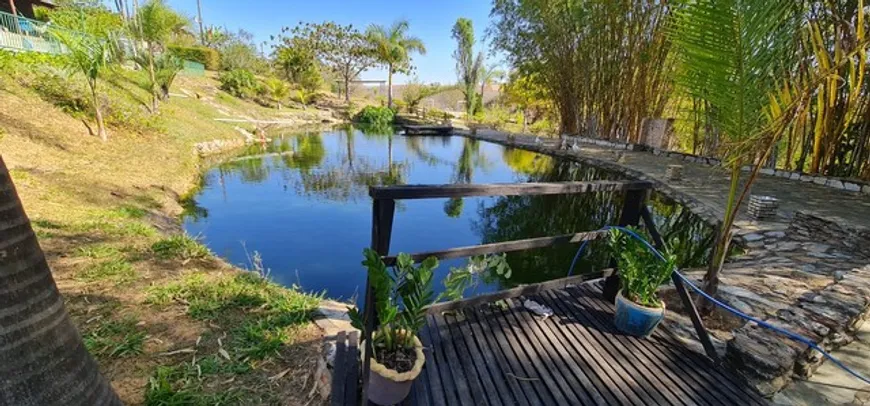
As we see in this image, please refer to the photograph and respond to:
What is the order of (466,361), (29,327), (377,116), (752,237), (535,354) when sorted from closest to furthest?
(29,327)
(466,361)
(535,354)
(752,237)
(377,116)

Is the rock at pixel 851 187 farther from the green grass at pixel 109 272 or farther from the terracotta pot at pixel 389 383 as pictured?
the green grass at pixel 109 272

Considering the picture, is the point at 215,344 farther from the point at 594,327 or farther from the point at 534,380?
the point at 594,327

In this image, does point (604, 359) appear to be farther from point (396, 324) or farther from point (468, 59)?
point (468, 59)

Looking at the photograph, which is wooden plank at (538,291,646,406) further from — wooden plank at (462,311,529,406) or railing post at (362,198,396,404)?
railing post at (362,198,396,404)

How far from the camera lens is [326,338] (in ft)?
7.52

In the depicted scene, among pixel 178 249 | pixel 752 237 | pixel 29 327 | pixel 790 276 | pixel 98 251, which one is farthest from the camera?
pixel 752 237

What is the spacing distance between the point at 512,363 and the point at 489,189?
98 cm

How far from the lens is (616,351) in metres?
2.11

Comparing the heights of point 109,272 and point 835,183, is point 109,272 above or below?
below

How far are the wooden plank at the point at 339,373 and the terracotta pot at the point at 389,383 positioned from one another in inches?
5.6

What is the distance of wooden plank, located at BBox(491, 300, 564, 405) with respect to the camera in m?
1.75

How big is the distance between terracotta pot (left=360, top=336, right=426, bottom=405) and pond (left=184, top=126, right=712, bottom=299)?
1848mm

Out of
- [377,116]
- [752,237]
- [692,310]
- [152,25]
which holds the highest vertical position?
[152,25]

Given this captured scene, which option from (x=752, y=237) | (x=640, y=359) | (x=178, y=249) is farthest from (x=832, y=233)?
(x=178, y=249)
